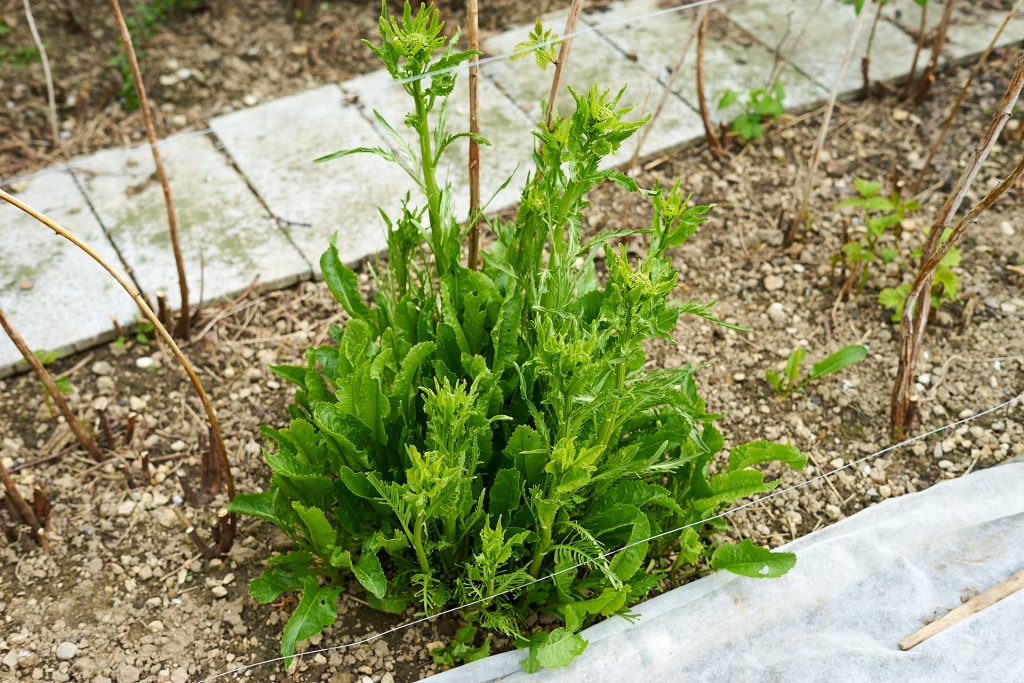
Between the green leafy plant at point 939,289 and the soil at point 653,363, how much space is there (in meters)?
0.07

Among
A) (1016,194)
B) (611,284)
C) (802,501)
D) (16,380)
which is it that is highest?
(611,284)

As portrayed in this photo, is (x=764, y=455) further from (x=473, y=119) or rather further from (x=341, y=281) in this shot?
(x=341, y=281)

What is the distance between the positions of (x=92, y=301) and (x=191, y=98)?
111cm

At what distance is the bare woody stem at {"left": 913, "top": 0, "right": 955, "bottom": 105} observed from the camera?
3227 mm

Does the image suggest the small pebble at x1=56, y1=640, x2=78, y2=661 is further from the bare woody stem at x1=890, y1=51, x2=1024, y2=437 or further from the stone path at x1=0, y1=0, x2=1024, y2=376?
the bare woody stem at x1=890, y1=51, x2=1024, y2=437

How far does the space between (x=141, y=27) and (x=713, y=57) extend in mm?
2284

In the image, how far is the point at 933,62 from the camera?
3.31m

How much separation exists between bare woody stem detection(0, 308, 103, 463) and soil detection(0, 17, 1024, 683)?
0.05 m

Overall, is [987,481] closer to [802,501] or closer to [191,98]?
[802,501]

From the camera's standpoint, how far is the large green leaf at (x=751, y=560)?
2049mm

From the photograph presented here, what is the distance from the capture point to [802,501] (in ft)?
8.05

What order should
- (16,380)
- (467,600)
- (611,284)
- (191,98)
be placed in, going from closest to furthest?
1. (611,284)
2. (467,600)
3. (16,380)
4. (191,98)

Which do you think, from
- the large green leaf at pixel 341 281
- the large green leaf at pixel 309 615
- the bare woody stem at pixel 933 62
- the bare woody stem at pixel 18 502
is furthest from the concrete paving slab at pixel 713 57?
the bare woody stem at pixel 18 502

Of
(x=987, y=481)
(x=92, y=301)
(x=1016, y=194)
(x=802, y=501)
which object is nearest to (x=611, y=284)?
(x=802, y=501)
